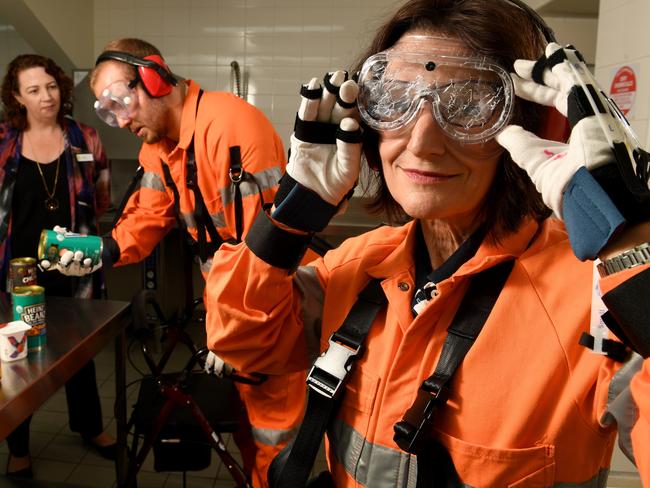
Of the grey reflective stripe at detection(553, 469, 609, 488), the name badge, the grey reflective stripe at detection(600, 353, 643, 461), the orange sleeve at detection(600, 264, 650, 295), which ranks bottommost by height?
the grey reflective stripe at detection(553, 469, 609, 488)

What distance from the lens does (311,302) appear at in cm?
122

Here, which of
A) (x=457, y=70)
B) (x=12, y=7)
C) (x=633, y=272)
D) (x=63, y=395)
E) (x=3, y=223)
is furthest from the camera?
(x=12, y=7)

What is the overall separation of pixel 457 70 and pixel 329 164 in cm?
30

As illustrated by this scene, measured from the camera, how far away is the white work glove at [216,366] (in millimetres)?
2109

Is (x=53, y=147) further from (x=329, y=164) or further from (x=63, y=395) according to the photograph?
(x=329, y=164)

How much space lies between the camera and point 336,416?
1.04 m

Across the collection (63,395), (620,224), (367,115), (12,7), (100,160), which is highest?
(12,7)

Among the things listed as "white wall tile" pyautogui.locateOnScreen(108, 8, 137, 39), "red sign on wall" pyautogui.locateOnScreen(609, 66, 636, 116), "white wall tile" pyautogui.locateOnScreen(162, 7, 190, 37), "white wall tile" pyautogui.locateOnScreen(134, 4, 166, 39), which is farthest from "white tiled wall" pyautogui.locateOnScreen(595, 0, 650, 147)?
"white wall tile" pyautogui.locateOnScreen(108, 8, 137, 39)

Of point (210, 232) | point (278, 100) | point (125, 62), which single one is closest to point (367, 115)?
point (210, 232)

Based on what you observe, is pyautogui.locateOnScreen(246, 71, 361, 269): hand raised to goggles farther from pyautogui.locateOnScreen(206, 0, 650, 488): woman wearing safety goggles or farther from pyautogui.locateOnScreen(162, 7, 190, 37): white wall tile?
pyautogui.locateOnScreen(162, 7, 190, 37): white wall tile

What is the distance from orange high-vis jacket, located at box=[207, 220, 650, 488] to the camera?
0.82 metres

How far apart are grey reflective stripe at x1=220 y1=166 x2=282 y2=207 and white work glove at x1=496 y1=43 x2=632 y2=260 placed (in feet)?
4.35

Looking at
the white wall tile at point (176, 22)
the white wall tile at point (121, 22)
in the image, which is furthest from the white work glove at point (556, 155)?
the white wall tile at point (121, 22)

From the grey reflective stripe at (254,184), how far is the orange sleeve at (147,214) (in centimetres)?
47
